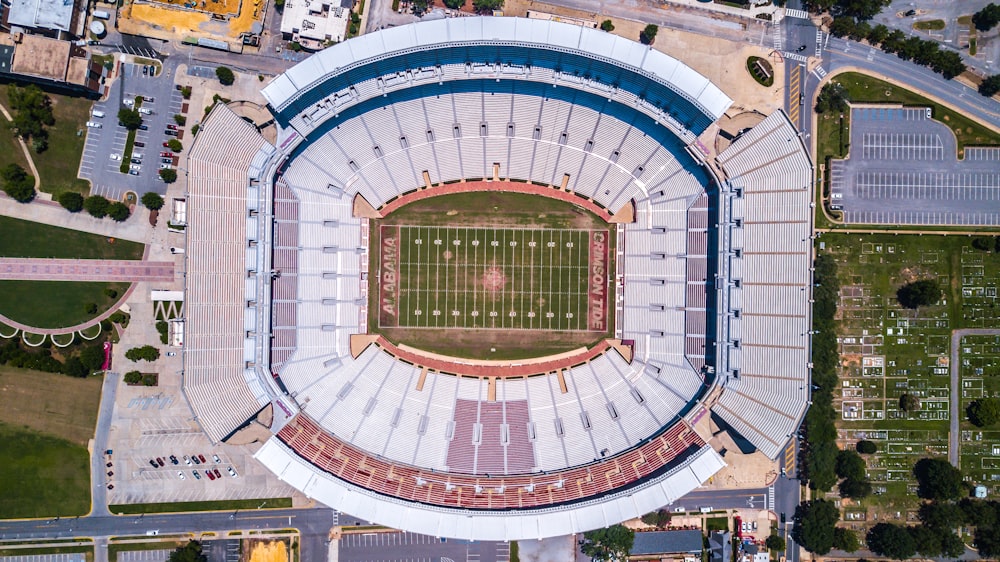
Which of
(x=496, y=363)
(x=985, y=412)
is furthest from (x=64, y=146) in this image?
(x=985, y=412)

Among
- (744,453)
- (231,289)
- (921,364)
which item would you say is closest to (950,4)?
(921,364)

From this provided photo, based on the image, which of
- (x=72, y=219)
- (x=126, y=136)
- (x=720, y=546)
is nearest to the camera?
(x=72, y=219)

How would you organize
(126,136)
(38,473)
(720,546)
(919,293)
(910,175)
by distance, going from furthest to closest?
(910,175) < (720,546) < (38,473) < (126,136) < (919,293)

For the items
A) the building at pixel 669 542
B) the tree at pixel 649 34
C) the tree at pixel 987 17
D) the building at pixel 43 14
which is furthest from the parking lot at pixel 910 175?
the building at pixel 43 14

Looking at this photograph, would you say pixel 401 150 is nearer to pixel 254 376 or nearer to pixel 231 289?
pixel 231 289

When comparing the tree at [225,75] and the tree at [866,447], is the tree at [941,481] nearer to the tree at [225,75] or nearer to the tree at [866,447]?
the tree at [866,447]

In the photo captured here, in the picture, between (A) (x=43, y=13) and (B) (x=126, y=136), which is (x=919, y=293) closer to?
(B) (x=126, y=136)

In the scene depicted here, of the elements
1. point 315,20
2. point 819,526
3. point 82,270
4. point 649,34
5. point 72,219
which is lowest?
point 819,526
